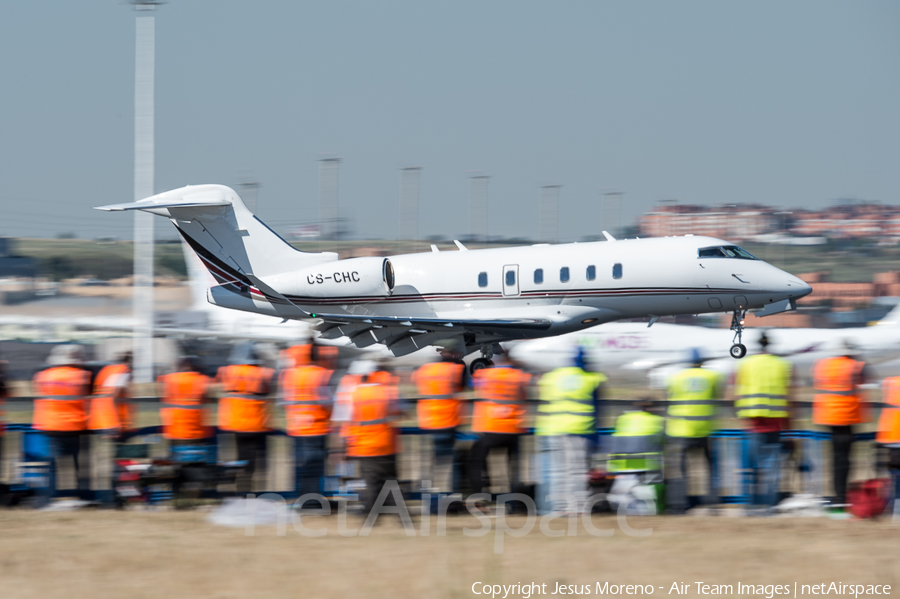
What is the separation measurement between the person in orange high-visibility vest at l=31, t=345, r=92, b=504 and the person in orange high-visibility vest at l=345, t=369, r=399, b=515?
3.03 meters

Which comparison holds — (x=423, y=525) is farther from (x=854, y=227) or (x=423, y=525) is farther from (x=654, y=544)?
(x=854, y=227)

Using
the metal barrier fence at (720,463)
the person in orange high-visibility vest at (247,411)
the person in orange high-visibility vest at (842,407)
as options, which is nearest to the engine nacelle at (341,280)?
the metal barrier fence at (720,463)

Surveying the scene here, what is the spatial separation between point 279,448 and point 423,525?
2361 mm

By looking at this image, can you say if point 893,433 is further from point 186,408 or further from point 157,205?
point 157,205

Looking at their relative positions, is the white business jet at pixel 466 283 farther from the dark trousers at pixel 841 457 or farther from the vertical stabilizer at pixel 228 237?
the dark trousers at pixel 841 457

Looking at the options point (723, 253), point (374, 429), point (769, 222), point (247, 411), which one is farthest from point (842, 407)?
point (769, 222)

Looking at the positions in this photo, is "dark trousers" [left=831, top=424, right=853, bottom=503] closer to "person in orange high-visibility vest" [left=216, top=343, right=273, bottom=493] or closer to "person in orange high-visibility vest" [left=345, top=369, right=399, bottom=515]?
"person in orange high-visibility vest" [left=345, top=369, right=399, bottom=515]

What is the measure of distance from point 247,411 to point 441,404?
1.99m

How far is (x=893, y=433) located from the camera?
27.5ft

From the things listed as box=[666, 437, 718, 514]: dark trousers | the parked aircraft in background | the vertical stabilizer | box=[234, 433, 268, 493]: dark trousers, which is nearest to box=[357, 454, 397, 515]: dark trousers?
box=[234, 433, 268, 493]: dark trousers

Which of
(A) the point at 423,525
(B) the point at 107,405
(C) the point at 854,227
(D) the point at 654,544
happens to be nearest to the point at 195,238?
(B) the point at 107,405

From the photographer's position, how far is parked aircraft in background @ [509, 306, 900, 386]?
22.8 meters

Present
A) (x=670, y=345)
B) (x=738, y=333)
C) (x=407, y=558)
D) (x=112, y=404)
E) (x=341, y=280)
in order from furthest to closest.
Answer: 1. (x=670, y=345)
2. (x=341, y=280)
3. (x=738, y=333)
4. (x=112, y=404)
5. (x=407, y=558)

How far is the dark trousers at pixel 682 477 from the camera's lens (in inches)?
348
